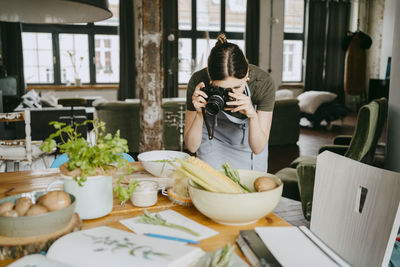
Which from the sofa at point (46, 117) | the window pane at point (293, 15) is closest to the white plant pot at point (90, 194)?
the sofa at point (46, 117)

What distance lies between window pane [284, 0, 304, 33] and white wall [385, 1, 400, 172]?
766 cm

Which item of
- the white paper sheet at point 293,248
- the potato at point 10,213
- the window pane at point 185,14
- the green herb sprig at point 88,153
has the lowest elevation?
the white paper sheet at point 293,248

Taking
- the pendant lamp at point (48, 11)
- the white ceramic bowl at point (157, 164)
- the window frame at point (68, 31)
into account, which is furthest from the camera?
the window frame at point (68, 31)

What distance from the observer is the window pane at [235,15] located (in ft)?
30.3

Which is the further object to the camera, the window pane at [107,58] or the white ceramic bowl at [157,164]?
the window pane at [107,58]

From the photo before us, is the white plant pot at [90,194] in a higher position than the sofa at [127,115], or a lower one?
higher

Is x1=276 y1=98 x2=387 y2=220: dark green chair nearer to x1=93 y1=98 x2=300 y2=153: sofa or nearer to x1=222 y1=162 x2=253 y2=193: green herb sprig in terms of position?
x1=222 y1=162 x2=253 y2=193: green herb sprig

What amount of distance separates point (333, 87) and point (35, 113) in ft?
25.7

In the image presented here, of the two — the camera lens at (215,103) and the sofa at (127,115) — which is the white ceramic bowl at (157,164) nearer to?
the camera lens at (215,103)

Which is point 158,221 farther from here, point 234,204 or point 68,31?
point 68,31

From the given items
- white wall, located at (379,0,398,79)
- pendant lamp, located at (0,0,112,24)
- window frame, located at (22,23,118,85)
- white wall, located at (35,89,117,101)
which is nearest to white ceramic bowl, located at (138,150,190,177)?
pendant lamp, located at (0,0,112,24)

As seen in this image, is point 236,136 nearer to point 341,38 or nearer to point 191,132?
point 191,132

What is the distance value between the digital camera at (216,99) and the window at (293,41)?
29.0 feet

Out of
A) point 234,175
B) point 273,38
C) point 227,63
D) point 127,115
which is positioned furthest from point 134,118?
point 273,38
